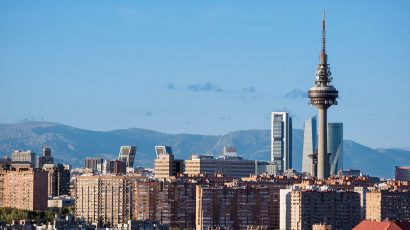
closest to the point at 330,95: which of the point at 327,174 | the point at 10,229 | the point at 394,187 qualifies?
the point at 327,174

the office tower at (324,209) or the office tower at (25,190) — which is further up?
the office tower at (25,190)

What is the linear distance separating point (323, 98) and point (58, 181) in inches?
1429

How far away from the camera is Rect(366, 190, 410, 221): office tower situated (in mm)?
137500

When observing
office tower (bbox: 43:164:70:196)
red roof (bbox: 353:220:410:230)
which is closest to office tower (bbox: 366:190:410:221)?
red roof (bbox: 353:220:410:230)

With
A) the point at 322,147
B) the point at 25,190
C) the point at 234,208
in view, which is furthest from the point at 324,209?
the point at 25,190

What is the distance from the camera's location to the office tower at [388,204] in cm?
13750

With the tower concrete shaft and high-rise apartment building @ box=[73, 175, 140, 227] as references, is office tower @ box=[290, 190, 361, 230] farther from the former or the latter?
the tower concrete shaft

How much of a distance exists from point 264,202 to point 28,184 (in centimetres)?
3085

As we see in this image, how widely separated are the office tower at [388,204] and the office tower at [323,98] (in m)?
31.0

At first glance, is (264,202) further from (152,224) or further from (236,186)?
(152,224)

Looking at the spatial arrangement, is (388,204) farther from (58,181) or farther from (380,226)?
(58,181)

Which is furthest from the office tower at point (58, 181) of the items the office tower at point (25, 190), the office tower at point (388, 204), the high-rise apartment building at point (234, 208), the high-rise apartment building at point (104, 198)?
the office tower at point (388, 204)

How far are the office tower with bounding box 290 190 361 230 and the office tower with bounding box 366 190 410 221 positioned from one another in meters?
1.28

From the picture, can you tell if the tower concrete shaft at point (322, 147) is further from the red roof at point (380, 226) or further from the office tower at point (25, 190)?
the red roof at point (380, 226)
